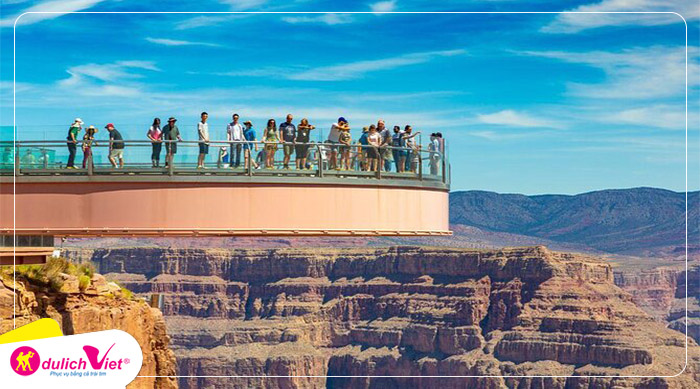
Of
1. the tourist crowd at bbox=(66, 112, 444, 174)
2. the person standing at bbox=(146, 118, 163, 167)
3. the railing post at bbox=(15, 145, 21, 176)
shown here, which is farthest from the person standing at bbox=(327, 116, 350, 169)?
the railing post at bbox=(15, 145, 21, 176)

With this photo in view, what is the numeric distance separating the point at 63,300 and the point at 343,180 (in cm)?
1603

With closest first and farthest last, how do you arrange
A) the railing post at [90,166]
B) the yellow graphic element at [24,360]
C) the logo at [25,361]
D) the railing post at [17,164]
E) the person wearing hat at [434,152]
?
the logo at [25,361], the yellow graphic element at [24,360], the railing post at [90,166], the railing post at [17,164], the person wearing hat at [434,152]

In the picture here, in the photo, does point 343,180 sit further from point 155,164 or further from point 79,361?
point 79,361

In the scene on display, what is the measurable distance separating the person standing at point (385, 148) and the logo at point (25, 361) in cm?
1205

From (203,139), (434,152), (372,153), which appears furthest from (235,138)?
(434,152)

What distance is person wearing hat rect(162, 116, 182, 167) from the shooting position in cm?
4147

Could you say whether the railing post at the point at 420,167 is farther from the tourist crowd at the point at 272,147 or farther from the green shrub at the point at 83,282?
the green shrub at the point at 83,282

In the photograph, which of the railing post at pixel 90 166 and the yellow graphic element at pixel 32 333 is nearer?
the yellow graphic element at pixel 32 333

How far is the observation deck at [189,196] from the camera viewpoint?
4109 cm

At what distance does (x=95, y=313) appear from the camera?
174 feet

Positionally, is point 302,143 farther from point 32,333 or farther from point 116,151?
point 32,333

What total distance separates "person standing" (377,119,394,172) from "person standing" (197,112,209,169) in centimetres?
549

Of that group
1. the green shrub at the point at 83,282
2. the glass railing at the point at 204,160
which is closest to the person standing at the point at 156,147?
the glass railing at the point at 204,160

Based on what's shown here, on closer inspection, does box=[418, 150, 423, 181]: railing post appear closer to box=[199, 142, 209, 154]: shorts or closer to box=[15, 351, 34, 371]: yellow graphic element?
box=[199, 142, 209, 154]: shorts
